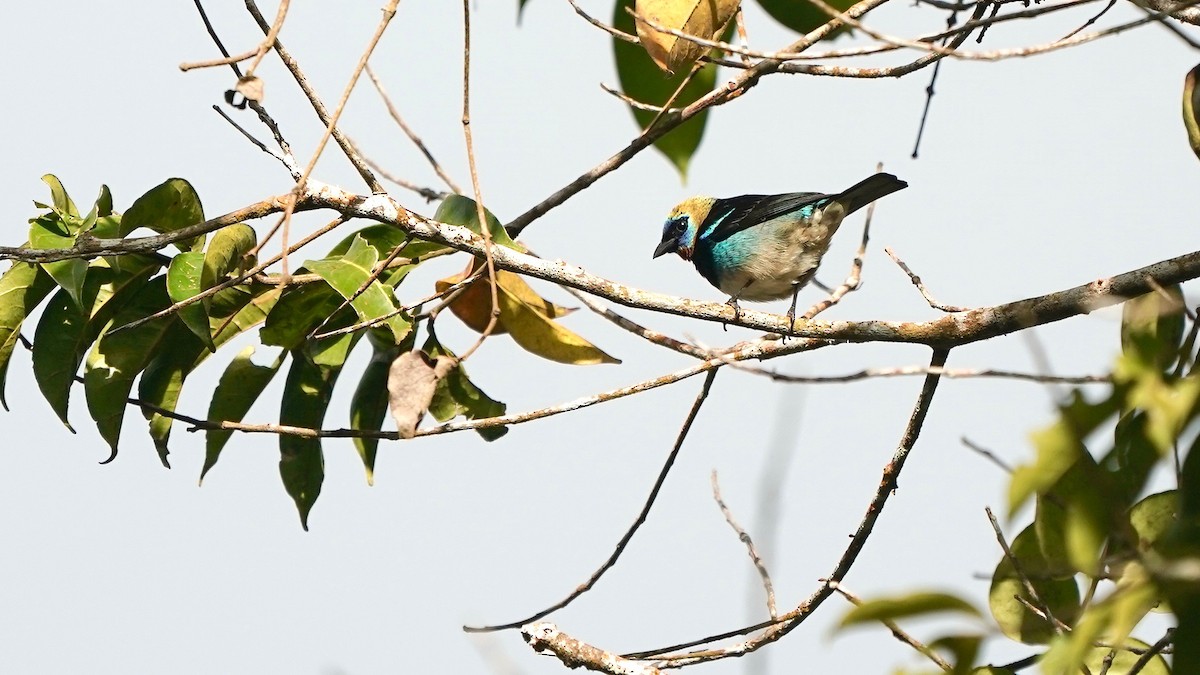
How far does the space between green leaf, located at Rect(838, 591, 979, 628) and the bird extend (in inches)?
192

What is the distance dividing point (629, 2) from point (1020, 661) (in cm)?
199

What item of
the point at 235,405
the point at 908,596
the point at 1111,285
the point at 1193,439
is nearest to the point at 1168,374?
the point at 1193,439

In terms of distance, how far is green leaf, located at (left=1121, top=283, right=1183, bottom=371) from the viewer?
1.42 m

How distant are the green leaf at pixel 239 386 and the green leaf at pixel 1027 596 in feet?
6.80

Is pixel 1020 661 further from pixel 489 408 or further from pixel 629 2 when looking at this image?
pixel 629 2

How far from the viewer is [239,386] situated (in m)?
3.58

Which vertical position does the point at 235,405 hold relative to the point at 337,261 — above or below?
below

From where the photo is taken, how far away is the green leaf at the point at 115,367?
327 centimetres

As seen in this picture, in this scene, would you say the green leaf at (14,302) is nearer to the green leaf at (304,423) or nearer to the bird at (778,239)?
the green leaf at (304,423)

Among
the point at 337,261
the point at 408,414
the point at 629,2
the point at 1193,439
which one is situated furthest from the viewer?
the point at 629,2

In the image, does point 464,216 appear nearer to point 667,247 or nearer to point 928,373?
point 928,373

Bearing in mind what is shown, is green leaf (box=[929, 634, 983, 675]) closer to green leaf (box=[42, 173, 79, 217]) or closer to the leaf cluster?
the leaf cluster

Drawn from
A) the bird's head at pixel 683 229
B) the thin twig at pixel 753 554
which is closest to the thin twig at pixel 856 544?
the thin twig at pixel 753 554

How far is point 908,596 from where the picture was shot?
1346mm
